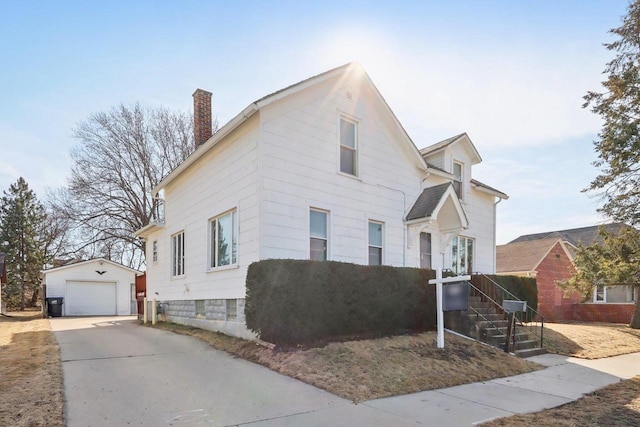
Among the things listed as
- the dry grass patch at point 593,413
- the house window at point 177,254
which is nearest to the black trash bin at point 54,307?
the house window at point 177,254

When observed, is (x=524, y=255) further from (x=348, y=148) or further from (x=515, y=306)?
(x=348, y=148)

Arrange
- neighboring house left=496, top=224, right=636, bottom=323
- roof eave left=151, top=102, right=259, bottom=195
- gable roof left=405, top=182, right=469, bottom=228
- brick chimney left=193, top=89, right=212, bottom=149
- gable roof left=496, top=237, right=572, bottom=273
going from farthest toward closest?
gable roof left=496, top=237, right=572, bottom=273 < neighboring house left=496, top=224, right=636, bottom=323 < brick chimney left=193, top=89, right=212, bottom=149 < gable roof left=405, top=182, right=469, bottom=228 < roof eave left=151, top=102, right=259, bottom=195

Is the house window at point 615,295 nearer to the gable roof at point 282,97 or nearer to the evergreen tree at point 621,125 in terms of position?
the evergreen tree at point 621,125

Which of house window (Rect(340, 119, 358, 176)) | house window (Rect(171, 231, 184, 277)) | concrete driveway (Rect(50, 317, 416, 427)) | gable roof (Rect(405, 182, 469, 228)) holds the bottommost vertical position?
concrete driveway (Rect(50, 317, 416, 427))

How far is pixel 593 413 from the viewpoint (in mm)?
6348

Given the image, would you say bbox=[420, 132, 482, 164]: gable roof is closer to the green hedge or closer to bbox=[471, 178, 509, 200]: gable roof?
bbox=[471, 178, 509, 200]: gable roof

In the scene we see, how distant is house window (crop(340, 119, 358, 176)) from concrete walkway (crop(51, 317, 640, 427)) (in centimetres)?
625

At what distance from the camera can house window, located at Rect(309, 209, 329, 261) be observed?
11.4 metres

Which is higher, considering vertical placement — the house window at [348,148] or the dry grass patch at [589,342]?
the house window at [348,148]

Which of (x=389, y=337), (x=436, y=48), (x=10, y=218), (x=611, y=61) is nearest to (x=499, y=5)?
(x=436, y=48)

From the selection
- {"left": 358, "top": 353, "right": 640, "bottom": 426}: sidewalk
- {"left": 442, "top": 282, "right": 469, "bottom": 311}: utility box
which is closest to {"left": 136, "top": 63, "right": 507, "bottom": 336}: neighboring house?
{"left": 442, "top": 282, "right": 469, "bottom": 311}: utility box

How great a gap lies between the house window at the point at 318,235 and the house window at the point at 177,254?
19.1 ft

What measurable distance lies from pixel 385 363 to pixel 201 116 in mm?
11527

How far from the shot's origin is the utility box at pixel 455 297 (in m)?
9.67
